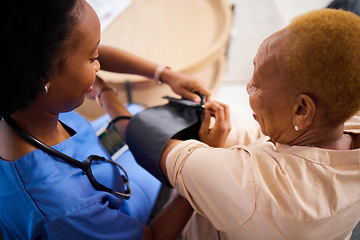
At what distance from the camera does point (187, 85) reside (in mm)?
858

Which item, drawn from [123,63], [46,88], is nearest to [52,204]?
[46,88]

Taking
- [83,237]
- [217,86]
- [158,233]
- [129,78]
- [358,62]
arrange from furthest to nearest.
Result: [217,86] → [129,78] → [158,233] → [83,237] → [358,62]

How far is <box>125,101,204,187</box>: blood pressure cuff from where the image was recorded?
0.65m

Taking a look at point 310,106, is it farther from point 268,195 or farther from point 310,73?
point 268,195

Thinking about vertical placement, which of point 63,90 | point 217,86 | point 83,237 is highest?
point 63,90

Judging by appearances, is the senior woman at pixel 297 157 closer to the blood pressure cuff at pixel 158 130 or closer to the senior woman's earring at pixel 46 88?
the blood pressure cuff at pixel 158 130

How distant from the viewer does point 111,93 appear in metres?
0.96

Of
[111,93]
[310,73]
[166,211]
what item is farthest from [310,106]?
[111,93]

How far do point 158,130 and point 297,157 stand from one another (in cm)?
34

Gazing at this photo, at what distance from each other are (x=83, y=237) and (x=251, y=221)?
1.18ft

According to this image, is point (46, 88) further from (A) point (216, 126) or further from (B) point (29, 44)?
(A) point (216, 126)

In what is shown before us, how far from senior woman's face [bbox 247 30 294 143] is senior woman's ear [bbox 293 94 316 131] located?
0.5 inches

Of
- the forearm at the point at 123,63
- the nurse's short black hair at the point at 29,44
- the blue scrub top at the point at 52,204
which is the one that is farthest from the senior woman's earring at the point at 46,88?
the forearm at the point at 123,63

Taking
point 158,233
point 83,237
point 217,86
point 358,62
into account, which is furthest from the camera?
point 217,86
